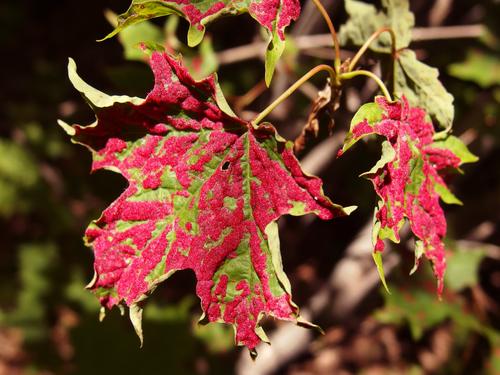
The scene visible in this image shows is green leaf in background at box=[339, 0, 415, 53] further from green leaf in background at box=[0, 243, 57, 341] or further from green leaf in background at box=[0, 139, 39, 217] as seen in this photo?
green leaf in background at box=[0, 243, 57, 341]

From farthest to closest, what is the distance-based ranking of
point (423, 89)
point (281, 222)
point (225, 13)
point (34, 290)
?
1. point (34, 290)
2. point (281, 222)
3. point (423, 89)
4. point (225, 13)

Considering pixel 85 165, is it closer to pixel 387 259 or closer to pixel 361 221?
pixel 387 259

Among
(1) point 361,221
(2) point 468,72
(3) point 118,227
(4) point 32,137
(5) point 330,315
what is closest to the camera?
(3) point 118,227

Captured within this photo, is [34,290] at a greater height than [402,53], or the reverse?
[402,53]

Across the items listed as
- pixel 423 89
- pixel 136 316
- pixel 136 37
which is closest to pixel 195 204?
pixel 136 316

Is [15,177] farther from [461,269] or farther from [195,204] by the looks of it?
[461,269]

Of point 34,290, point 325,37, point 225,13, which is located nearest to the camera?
point 225,13

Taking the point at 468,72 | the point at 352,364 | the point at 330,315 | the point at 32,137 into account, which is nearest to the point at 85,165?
the point at 32,137

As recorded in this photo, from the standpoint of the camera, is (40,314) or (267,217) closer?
(267,217)
